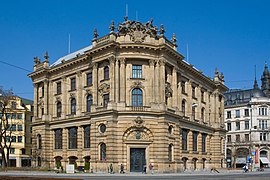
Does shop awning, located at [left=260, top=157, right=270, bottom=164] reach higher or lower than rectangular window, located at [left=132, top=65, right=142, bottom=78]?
lower

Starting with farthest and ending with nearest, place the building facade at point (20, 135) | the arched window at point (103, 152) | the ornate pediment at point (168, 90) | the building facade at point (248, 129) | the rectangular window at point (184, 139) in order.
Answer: the building facade at point (248, 129), the building facade at point (20, 135), the rectangular window at point (184, 139), the ornate pediment at point (168, 90), the arched window at point (103, 152)

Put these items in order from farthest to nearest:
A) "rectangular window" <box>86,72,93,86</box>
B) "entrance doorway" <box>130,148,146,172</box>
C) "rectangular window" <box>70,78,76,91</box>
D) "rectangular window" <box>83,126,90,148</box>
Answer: "rectangular window" <box>70,78,76,91</box> → "rectangular window" <box>86,72,93,86</box> → "rectangular window" <box>83,126,90,148</box> → "entrance doorway" <box>130,148,146,172</box>

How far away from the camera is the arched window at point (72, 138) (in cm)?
6575

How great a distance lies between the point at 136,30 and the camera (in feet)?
190

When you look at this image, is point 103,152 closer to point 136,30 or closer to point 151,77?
point 151,77

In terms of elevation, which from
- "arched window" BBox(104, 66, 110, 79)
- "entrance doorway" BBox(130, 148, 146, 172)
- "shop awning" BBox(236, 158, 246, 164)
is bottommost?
"shop awning" BBox(236, 158, 246, 164)

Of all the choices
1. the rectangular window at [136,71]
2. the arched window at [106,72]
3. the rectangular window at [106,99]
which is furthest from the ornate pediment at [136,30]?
the rectangular window at [106,99]

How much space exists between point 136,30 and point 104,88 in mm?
9741

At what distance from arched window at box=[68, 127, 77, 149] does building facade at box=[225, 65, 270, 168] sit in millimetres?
50588

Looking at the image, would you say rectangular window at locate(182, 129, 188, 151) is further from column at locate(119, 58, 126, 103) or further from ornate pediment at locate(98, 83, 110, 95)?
ornate pediment at locate(98, 83, 110, 95)

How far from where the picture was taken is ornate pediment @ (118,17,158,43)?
190ft

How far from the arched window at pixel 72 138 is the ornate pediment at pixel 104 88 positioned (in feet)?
32.7

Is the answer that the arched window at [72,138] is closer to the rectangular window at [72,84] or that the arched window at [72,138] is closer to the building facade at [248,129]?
the rectangular window at [72,84]

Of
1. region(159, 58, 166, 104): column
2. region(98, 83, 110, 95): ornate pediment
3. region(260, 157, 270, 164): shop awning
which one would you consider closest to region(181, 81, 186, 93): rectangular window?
region(159, 58, 166, 104): column
